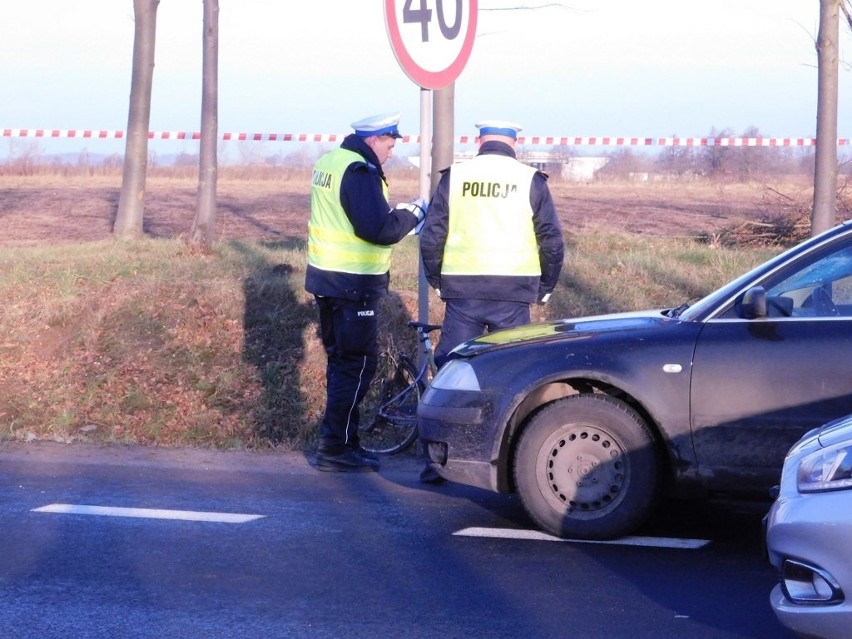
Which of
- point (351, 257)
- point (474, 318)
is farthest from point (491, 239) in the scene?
point (351, 257)

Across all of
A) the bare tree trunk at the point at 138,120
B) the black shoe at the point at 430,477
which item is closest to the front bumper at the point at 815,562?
the black shoe at the point at 430,477

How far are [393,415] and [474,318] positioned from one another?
1548 mm

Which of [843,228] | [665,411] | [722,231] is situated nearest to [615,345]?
[665,411]

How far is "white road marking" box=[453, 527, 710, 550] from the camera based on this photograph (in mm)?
5836

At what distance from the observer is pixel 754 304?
218 inches

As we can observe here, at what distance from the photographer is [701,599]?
4973 mm

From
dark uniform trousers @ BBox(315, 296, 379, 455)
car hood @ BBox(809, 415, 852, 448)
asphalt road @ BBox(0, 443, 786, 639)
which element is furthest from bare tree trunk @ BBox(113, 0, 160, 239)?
car hood @ BBox(809, 415, 852, 448)

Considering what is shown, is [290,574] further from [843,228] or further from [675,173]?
[675,173]

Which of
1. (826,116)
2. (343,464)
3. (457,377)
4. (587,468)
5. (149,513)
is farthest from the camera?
(826,116)

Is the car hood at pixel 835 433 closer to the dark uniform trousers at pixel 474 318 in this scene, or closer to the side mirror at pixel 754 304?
the side mirror at pixel 754 304

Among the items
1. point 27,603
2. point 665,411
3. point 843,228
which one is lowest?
point 27,603

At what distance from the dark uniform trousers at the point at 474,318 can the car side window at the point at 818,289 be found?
188 centimetres

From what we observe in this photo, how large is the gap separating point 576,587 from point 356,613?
0.95 metres

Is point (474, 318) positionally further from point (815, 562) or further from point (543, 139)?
point (543, 139)
